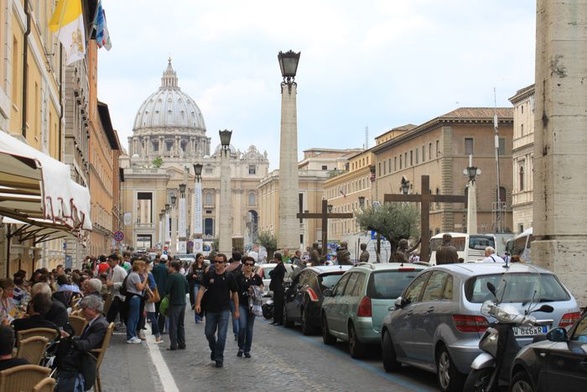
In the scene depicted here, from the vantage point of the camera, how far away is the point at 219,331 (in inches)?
664

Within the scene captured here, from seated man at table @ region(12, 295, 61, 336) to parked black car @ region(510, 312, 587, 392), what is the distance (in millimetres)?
4858

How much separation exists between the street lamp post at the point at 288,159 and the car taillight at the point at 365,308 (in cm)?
2190

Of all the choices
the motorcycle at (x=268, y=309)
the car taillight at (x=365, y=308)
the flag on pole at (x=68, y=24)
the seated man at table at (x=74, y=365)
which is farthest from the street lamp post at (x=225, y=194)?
the seated man at table at (x=74, y=365)

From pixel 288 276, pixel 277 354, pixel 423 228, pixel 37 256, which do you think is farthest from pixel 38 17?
pixel 277 354

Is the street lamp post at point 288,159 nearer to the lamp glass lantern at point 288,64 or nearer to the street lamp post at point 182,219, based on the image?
the lamp glass lantern at point 288,64

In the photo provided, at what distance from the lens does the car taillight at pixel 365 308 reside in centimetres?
1731

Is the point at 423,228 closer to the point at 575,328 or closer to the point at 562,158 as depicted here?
the point at 562,158

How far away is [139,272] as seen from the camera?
2173cm

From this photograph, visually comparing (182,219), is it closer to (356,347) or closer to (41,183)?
(356,347)

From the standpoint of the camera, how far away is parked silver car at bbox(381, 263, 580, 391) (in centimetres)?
1265

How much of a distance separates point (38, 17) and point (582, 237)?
17.7m

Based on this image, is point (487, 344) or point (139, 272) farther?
point (139, 272)

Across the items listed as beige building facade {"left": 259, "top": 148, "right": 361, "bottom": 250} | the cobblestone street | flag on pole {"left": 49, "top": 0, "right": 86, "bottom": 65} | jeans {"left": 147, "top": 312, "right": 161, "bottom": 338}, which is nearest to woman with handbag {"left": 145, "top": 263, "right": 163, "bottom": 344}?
jeans {"left": 147, "top": 312, "right": 161, "bottom": 338}

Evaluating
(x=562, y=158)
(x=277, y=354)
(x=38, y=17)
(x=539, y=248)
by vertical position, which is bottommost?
(x=277, y=354)
